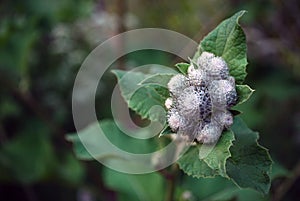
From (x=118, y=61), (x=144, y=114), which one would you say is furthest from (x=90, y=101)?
(x=144, y=114)

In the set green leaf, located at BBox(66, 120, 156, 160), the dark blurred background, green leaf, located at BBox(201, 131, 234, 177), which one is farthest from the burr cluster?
the dark blurred background

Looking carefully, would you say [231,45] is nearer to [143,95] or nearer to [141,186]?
[143,95]

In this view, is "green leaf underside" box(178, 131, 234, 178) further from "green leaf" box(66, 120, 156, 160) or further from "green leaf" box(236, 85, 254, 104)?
"green leaf" box(66, 120, 156, 160)

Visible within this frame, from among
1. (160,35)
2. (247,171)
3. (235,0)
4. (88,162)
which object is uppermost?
(247,171)

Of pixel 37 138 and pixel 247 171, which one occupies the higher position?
pixel 247 171

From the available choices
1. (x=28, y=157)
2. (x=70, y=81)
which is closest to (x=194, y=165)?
(x=28, y=157)

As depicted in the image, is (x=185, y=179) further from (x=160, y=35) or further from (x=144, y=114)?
(x=160, y=35)

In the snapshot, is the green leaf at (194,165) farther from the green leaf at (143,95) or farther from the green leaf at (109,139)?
the green leaf at (109,139)
